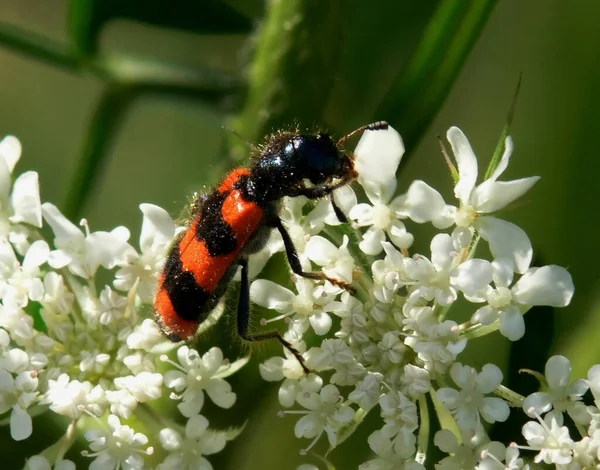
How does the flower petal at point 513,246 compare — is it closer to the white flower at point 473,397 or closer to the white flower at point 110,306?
the white flower at point 473,397

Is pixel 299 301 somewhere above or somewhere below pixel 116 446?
above

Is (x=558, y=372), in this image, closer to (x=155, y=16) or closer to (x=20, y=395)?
(x=20, y=395)

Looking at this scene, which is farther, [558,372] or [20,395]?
[20,395]

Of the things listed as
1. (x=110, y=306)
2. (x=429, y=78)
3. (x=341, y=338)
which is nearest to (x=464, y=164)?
(x=429, y=78)

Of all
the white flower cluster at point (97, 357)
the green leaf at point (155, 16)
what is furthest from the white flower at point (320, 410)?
the green leaf at point (155, 16)

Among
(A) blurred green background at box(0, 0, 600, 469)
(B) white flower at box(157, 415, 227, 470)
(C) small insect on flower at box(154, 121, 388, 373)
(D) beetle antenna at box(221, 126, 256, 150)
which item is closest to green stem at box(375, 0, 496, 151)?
(A) blurred green background at box(0, 0, 600, 469)

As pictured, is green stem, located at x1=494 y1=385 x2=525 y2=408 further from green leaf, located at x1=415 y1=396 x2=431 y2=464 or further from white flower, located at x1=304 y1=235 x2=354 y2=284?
white flower, located at x1=304 y1=235 x2=354 y2=284

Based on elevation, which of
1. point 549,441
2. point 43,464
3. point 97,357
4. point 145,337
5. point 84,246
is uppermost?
point 549,441
